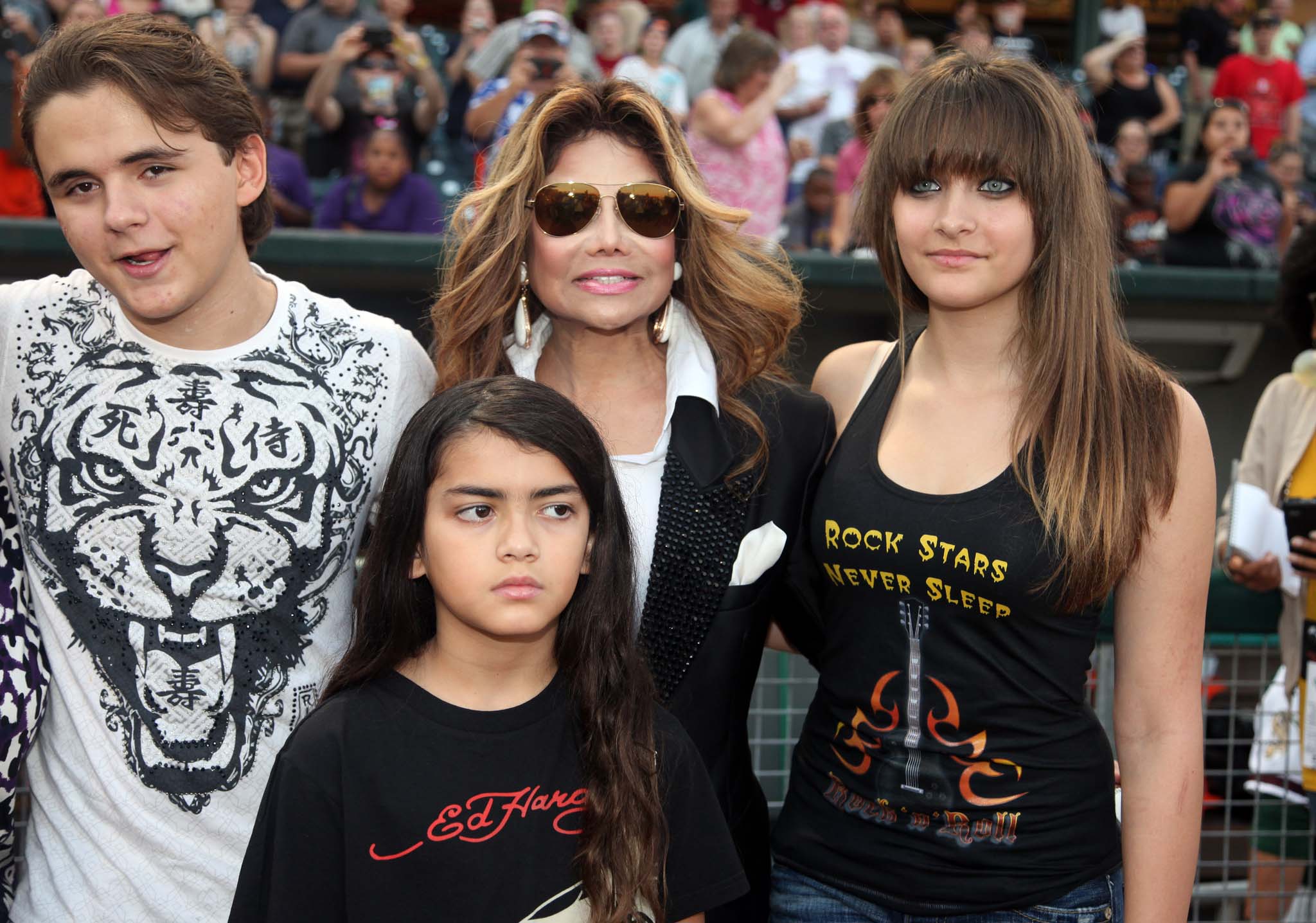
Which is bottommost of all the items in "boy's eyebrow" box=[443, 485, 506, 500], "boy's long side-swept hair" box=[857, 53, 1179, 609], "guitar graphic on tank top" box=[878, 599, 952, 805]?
"guitar graphic on tank top" box=[878, 599, 952, 805]

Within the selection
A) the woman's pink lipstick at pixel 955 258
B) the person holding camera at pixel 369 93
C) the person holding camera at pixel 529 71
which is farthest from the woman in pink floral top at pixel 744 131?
the woman's pink lipstick at pixel 955 258

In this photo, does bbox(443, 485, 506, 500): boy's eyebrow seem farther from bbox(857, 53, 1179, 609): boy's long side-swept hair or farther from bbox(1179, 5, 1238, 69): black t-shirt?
bbox(1179, 5, 1238, 69): black t-shirt

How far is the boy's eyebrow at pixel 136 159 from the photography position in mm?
2375

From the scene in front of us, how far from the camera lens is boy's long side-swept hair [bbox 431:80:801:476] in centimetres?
278

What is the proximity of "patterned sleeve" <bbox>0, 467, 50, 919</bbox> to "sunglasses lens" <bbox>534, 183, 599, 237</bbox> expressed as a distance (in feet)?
3.68

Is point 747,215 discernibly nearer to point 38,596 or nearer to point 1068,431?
point 1068,431

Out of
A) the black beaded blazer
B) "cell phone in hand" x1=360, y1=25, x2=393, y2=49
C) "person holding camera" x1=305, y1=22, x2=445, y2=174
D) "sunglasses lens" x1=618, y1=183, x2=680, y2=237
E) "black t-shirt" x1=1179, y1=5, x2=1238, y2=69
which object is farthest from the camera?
"black t-shirt" x1=1179, y1=5, x2=1238, y2=69

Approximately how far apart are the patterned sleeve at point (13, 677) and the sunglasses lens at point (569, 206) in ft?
3.68

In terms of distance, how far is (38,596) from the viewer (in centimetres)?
245

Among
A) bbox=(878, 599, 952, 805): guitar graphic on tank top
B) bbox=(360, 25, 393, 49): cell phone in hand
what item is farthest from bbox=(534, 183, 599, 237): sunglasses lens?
bbox=(360, 25, 393, 49): cell phone in hand

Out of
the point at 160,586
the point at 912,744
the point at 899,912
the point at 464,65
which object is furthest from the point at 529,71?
the point at 899,912

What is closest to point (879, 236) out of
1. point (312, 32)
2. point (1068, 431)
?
point (1068, 431)

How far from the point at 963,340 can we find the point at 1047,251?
0.73 ft

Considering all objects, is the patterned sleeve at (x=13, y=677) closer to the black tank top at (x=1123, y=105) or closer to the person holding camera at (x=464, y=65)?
the person holding camera at (x=464, y=65)
